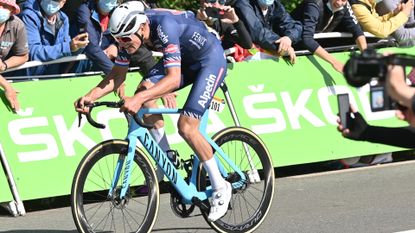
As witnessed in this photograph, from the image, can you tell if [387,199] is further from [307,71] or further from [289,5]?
[289,5]

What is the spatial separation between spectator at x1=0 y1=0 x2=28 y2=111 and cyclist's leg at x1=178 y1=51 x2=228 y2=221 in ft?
7.58

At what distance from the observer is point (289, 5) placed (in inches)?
559

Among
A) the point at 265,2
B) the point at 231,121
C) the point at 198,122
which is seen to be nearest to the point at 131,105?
the point at 198,122

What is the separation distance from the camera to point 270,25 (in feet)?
37.9

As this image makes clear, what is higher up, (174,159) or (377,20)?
(174,159)

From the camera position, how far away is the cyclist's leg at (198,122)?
316 inches

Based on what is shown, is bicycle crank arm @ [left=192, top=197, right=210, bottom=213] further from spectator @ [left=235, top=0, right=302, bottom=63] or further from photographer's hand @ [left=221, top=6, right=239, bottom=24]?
spectator @ [left=235, top=0, right=302, bottom=63]

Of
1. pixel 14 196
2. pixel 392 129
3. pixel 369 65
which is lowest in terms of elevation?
pixel 14 196

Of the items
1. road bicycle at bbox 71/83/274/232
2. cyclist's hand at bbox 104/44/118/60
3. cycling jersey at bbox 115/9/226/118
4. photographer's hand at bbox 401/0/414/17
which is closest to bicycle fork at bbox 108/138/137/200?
road bicycle at bbox 71/83/274/232

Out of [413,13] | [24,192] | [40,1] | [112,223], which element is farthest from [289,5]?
[112,223]

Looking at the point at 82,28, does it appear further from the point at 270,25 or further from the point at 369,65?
the point at 369,65

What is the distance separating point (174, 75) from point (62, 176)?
2.47m

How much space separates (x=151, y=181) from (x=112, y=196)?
1.08 feet

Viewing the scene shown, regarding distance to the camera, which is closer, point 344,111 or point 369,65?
point 369,65
